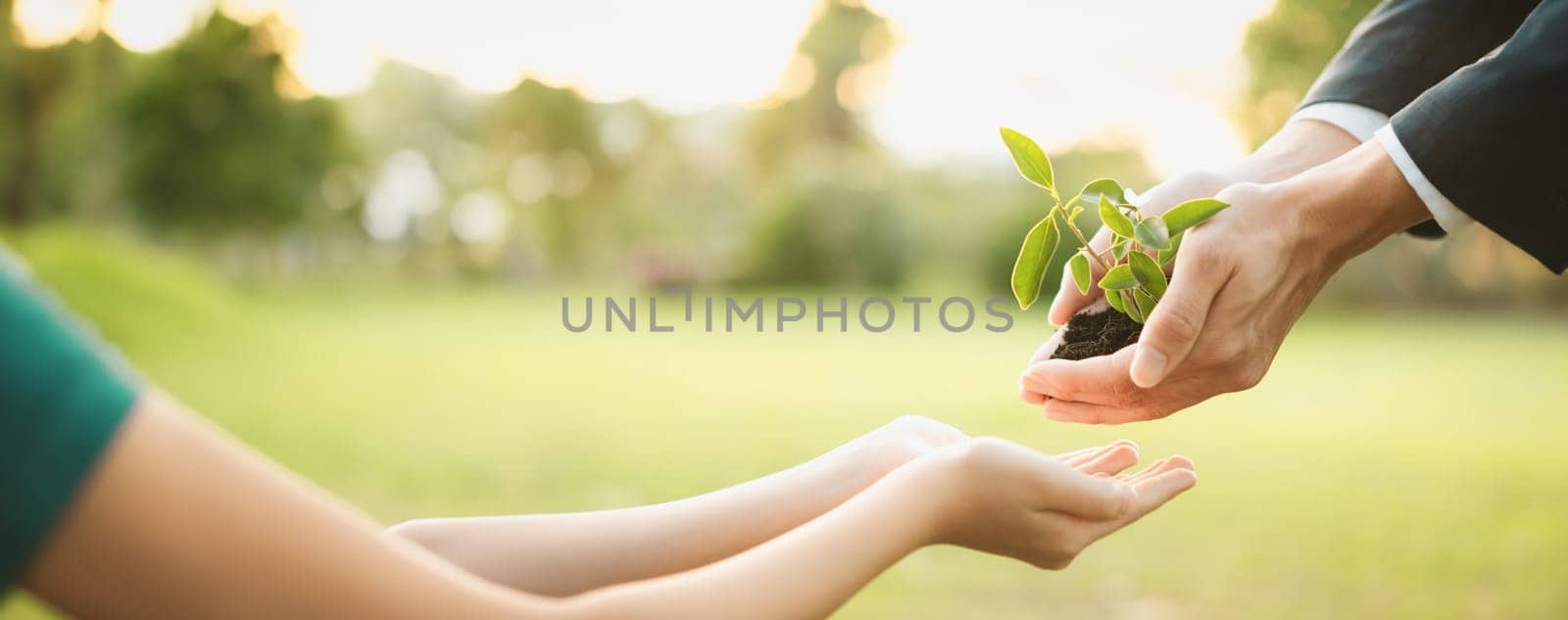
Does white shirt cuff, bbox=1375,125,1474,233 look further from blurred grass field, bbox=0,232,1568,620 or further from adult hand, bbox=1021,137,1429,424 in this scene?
blurred grass field, bbox=0,232,1568,620

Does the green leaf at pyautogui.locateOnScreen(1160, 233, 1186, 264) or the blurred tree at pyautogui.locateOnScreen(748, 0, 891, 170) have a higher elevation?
the blurred tree at pyautogui.locateOnScreen(748, 0, 891, 170)

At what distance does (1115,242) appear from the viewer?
6.25 feet

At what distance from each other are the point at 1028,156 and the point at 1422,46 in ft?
2.59

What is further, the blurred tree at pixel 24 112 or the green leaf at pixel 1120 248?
the blurred tree at pixel 24 112

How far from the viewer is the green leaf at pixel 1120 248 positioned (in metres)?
1.88

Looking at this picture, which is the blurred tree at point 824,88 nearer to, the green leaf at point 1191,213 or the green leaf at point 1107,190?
the green leaf at point 1107,190

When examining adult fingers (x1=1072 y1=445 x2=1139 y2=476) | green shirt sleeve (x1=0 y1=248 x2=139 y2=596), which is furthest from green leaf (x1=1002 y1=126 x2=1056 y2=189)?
green shirt sleeve (x1=0 y1=248 x2=139 y2=596)

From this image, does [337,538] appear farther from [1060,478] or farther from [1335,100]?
[1335,100]

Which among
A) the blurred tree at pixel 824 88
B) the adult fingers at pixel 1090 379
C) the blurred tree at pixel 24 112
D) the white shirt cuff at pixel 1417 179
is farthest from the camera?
the blurred tree at pixel 824 88

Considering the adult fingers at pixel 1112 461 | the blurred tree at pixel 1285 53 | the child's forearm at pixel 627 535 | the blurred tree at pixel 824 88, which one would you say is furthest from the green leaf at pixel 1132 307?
the blurred tree at pixel 824 88

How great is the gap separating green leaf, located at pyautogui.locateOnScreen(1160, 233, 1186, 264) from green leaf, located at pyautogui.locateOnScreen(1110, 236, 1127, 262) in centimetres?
7

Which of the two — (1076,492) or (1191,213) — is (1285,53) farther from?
(1076,492)

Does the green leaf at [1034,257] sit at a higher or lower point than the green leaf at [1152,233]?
lower

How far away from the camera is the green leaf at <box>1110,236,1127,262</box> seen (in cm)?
188
